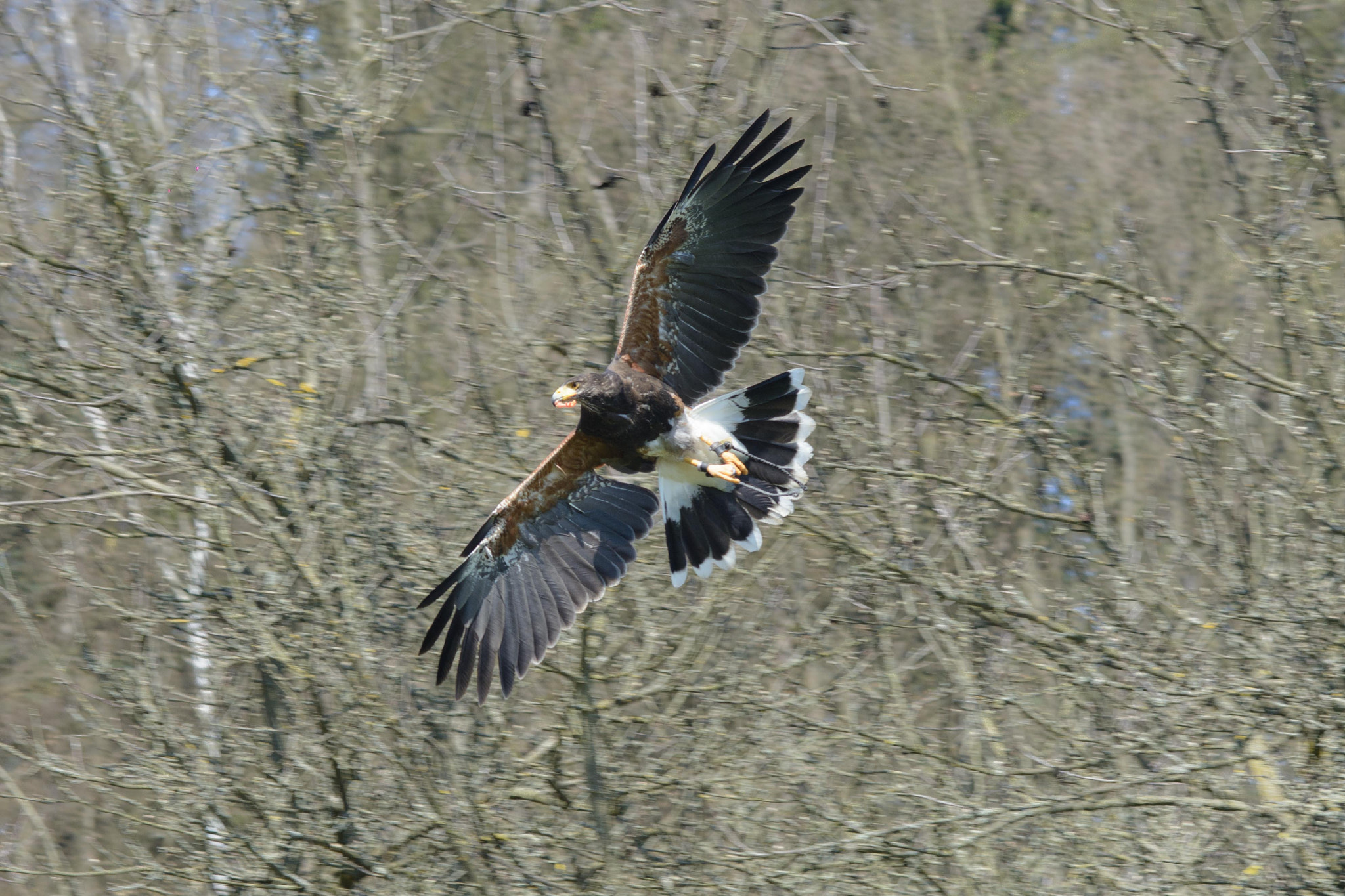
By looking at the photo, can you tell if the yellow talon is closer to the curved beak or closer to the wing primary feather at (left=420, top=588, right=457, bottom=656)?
the curved beak

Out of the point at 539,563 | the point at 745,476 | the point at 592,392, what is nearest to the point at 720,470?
the point at 745,476

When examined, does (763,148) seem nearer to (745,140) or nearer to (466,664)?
(745,140)

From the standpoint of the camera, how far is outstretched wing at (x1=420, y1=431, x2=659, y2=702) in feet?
22.9

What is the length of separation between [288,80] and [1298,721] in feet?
19.6

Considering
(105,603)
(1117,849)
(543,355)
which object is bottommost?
(1117,849)

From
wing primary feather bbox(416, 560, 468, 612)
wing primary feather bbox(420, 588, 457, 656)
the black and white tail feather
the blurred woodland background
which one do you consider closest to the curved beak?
the blurred woodland background

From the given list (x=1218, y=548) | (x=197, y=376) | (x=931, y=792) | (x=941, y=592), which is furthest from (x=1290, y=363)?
(x=197, y=376)

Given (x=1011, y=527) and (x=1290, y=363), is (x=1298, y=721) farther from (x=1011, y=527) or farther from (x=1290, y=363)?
(x=1011, y=527)

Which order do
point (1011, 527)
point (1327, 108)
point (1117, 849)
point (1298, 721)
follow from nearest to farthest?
point (1298, 721)
point (1117, 849)
point (1327, 108)
point (1011, 527)

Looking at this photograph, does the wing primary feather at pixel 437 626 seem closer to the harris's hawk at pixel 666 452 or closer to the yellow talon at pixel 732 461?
the harris's hawk at pixel 666 452

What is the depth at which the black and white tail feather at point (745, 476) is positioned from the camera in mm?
7020

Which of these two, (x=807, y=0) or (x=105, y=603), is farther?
(x=807, y=0)

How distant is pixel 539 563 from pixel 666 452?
2.81 ft

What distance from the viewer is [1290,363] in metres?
7.12
